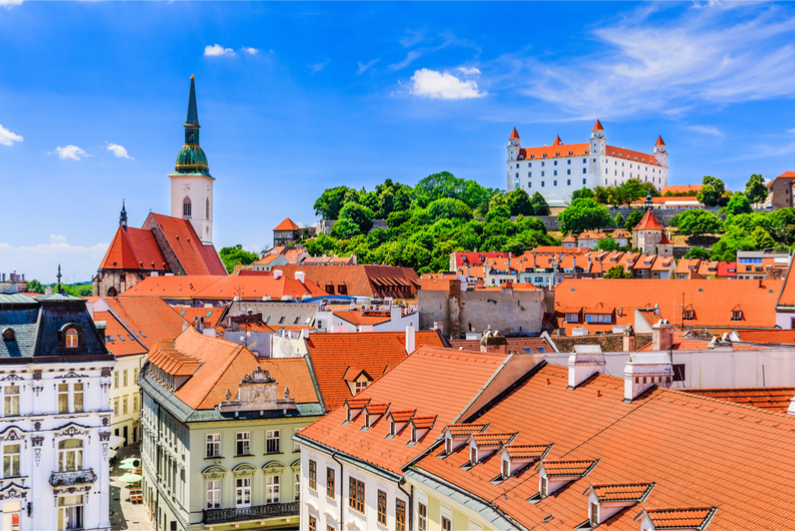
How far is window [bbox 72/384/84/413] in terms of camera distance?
2831 cm

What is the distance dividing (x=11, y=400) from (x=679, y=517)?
24.0 meters

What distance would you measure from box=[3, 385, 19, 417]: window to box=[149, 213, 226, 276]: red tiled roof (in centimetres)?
7595

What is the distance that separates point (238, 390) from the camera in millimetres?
28734

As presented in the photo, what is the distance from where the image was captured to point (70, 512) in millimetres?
28312

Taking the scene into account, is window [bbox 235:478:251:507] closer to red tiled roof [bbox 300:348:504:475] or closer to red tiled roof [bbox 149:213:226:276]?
red tiled roof [bbox 300:348:504:475]

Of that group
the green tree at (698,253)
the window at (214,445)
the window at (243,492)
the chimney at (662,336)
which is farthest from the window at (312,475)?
the green tree at (698,253)

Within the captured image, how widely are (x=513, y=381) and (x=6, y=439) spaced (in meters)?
18.4

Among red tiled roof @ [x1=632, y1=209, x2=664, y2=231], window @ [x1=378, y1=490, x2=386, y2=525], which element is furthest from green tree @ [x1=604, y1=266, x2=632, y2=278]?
window @ [x1=378, y1=490, x2=386, y2=525]

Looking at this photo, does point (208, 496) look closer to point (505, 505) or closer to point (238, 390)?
point (238, 390)

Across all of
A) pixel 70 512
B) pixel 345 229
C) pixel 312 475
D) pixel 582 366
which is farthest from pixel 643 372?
pixel 345 229

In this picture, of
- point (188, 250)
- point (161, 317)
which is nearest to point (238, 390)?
point (161, 317)

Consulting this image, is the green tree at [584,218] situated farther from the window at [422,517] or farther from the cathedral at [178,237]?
the window at [422,517]

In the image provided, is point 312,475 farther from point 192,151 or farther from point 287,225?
point 287,225

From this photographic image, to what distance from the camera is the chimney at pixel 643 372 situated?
16438 mm
